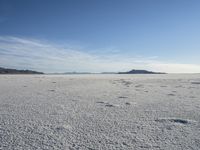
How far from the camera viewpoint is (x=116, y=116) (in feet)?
11.9

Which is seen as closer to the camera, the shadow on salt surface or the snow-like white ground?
the snow-like white ground

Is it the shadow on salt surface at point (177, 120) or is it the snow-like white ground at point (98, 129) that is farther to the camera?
the shadow on salt surface at point (177, 120)

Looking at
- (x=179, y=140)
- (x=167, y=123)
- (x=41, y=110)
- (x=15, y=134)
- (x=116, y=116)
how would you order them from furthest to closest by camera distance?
(x=41, y=110)
(x=116, y=116)
(x=167, y=123)
(x=15, y=134)
(x=179, y=140)

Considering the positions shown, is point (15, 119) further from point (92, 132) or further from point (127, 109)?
point (127, 109)

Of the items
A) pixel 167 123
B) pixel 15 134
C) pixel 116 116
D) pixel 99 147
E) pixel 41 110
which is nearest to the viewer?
pixel 99 147

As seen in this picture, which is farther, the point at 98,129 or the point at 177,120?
the point at 177,120

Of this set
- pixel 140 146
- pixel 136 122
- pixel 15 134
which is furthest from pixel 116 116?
pixel 15 134

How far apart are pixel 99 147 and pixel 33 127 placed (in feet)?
3.88

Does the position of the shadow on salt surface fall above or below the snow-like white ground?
above

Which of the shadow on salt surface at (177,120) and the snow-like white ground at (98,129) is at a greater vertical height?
the shadow on salt surface at (177,120)

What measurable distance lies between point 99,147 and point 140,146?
475 mm

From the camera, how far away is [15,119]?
3.35 meters

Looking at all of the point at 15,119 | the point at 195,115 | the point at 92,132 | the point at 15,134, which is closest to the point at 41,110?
the point at 15,119

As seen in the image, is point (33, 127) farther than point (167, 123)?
No
